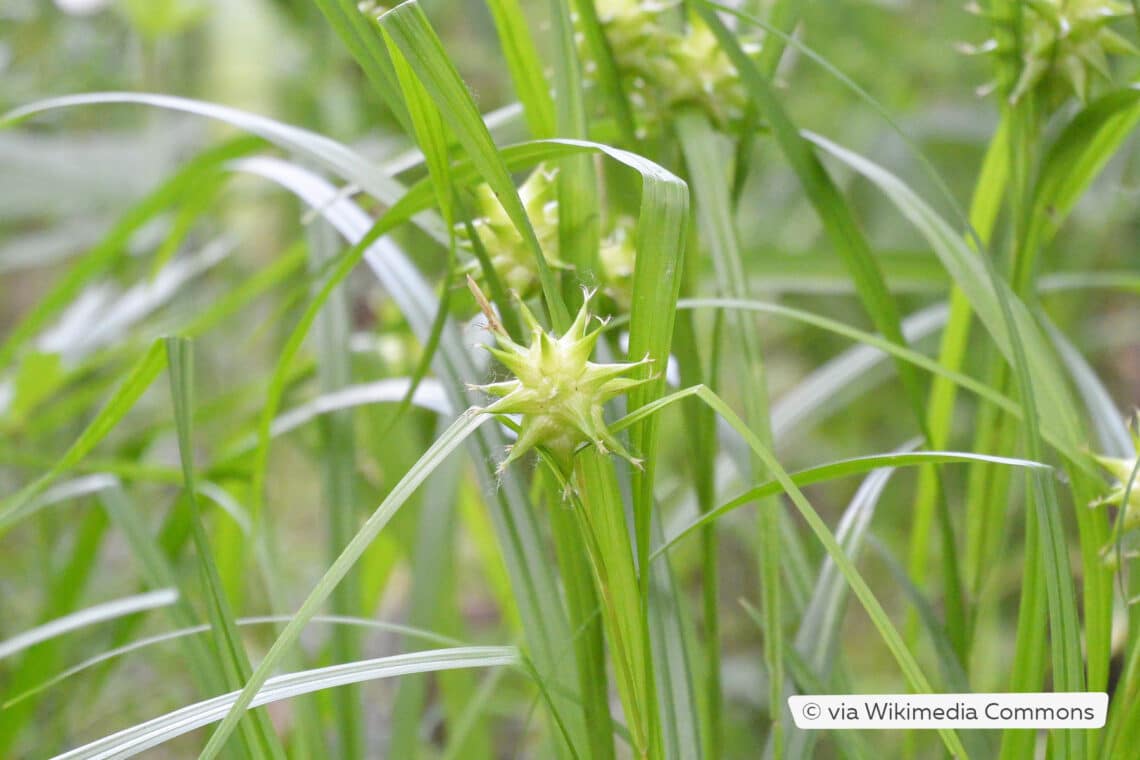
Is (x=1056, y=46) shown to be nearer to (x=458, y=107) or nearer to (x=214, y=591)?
(x=458, y=107)

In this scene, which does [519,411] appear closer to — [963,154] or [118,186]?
[118,186]

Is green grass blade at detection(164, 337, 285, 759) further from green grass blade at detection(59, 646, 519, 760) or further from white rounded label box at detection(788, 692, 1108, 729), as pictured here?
white rounded label box at detection(788, 692, 1108, 729)

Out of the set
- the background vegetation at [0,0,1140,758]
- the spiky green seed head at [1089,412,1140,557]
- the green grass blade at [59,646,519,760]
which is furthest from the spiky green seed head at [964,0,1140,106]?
the green grass blade at [59,646,519,760]

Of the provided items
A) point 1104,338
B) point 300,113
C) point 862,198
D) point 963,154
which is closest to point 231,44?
point 300,113

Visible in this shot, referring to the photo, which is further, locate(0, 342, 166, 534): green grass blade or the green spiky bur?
locate(0, 342, 166, 534): green grass blade

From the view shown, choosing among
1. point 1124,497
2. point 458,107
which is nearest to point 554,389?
point 458,107
